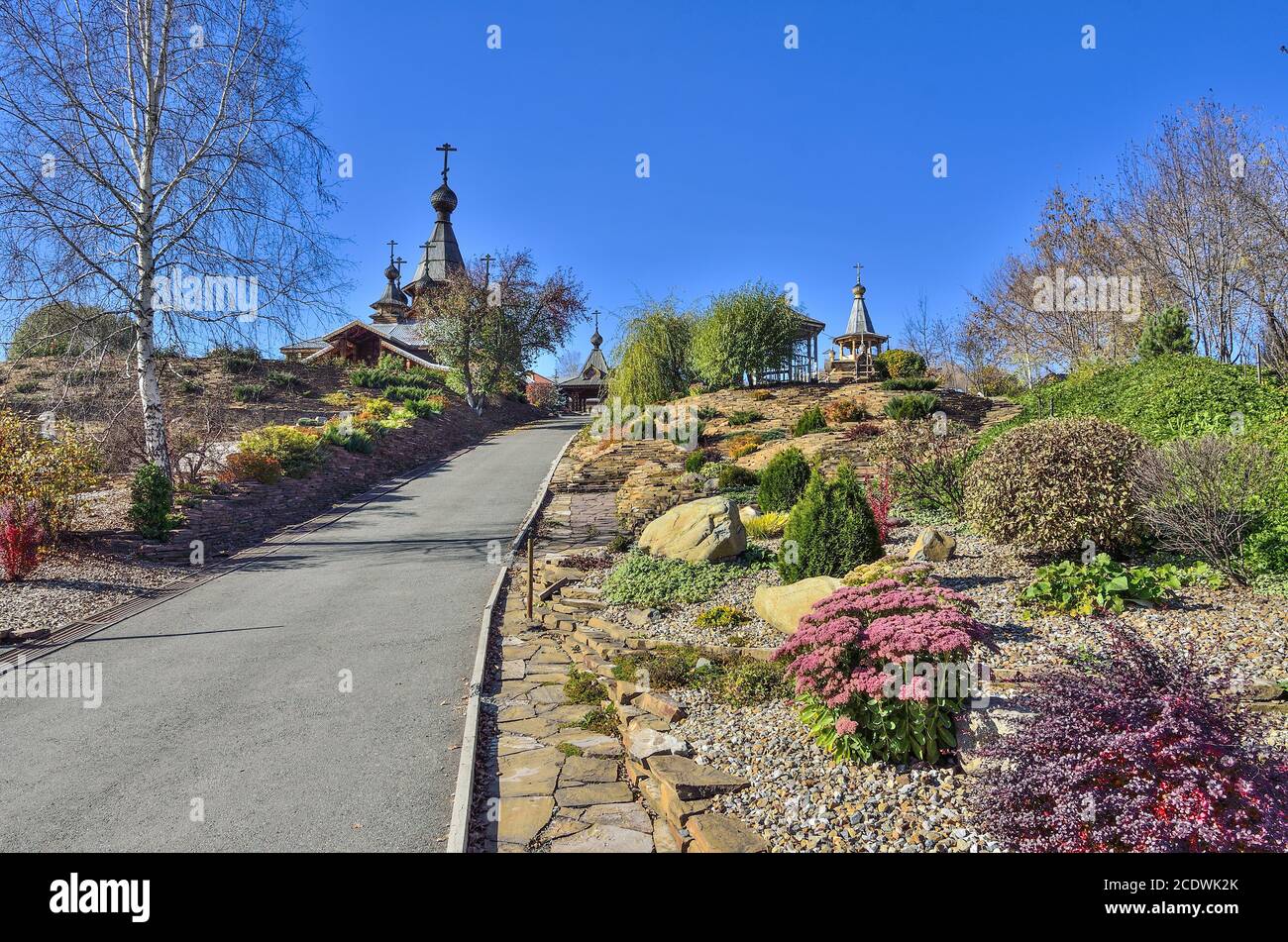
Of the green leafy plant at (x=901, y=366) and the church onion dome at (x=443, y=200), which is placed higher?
the church onion dome at (x=443, y=200)

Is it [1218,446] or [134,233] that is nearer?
[1218,446]

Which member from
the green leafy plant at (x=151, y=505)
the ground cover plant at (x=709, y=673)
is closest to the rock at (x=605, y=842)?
the ground cover plant at (x=709, y=673)

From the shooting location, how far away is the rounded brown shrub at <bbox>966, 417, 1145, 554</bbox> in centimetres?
747

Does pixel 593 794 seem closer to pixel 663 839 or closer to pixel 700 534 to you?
pixel 663 839

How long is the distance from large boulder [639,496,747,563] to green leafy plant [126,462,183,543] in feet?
29.4

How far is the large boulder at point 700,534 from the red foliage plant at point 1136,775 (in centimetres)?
653

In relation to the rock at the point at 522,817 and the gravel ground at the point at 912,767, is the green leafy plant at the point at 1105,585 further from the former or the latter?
the rock at the point at 522,817

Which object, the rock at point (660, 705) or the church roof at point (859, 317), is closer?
the rock at point (660, 705)

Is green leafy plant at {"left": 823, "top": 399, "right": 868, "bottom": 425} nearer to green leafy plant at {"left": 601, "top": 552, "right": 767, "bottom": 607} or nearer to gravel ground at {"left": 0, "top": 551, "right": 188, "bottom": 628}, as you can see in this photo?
green leafy plant at {"left": 601, "top": 552, "right": 767, "bottom": 607}

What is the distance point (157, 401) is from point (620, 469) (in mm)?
10148

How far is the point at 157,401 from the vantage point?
46.7 ft

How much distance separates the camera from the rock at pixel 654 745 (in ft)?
16.7
